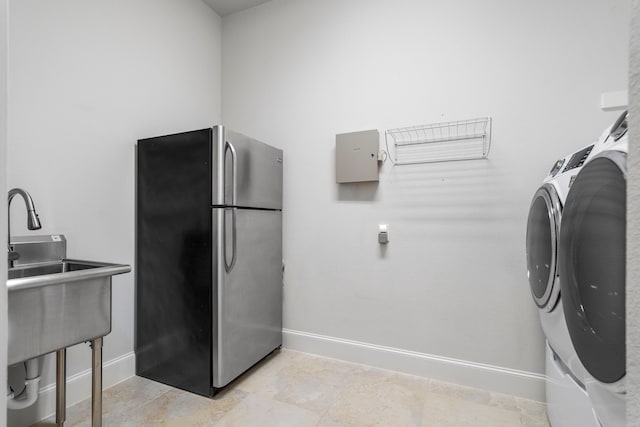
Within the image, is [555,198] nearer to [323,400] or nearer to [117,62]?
[323,400]

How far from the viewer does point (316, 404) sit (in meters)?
1.68

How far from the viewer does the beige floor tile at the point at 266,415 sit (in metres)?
1.52

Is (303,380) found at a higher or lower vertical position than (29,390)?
lower

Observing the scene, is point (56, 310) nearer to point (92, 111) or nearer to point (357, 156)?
point (92, 111)

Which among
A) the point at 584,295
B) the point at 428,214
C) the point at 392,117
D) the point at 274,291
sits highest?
the point at 392,117

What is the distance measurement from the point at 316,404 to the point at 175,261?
1139 mm

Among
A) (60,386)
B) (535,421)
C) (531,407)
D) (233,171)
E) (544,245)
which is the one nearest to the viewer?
(544,245)

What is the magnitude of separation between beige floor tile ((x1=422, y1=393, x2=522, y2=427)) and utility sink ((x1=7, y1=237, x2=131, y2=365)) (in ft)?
5.20

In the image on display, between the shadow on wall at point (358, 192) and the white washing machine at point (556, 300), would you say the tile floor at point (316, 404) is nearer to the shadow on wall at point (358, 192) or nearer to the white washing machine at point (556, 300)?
the white washing machine at point (556, 300)

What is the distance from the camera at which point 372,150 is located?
6.84 ft

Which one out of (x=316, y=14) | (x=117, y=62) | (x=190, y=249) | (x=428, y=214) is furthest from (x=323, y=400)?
(x=316, y=14)

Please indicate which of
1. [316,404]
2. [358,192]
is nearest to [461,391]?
[316,404]

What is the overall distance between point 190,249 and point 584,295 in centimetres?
174

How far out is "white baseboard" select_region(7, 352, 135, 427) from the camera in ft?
4.69
